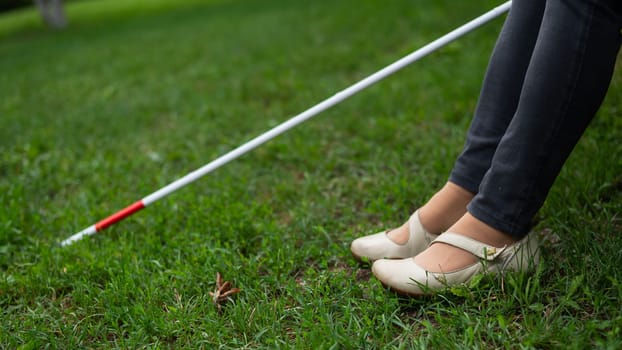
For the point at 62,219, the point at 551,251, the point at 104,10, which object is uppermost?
the point at 551,251

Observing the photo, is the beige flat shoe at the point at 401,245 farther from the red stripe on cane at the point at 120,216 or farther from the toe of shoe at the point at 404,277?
the red stripe on cane at the point at 120,216

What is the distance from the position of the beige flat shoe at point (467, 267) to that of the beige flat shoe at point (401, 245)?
6.9 inches

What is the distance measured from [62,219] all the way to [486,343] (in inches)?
76.2

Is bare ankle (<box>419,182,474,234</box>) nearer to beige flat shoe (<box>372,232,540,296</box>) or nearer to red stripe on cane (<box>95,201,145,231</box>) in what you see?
beige flat shoe (<box>372,232,540,296</box>)

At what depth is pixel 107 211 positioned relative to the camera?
2533 mm

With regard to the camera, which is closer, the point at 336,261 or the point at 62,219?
the point at 336,261

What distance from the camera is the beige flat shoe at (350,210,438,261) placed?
1.70 metres

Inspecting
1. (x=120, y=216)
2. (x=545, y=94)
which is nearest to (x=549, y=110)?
(x=545, y=94)

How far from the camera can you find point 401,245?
171cm

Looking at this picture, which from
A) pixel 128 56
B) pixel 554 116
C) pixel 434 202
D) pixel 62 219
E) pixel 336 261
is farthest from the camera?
pixel 128 56

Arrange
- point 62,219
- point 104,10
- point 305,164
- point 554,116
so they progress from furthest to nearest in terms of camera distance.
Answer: point 104,10 → point 305,164 → point 62,219 → point 554,116

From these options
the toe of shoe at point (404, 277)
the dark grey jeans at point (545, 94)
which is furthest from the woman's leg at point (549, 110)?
the toe of shoe at point (404, 277)

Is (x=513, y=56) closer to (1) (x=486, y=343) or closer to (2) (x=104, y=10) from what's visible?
(1) (x=486, y=343)

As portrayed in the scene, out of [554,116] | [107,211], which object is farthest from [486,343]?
[107,211]
